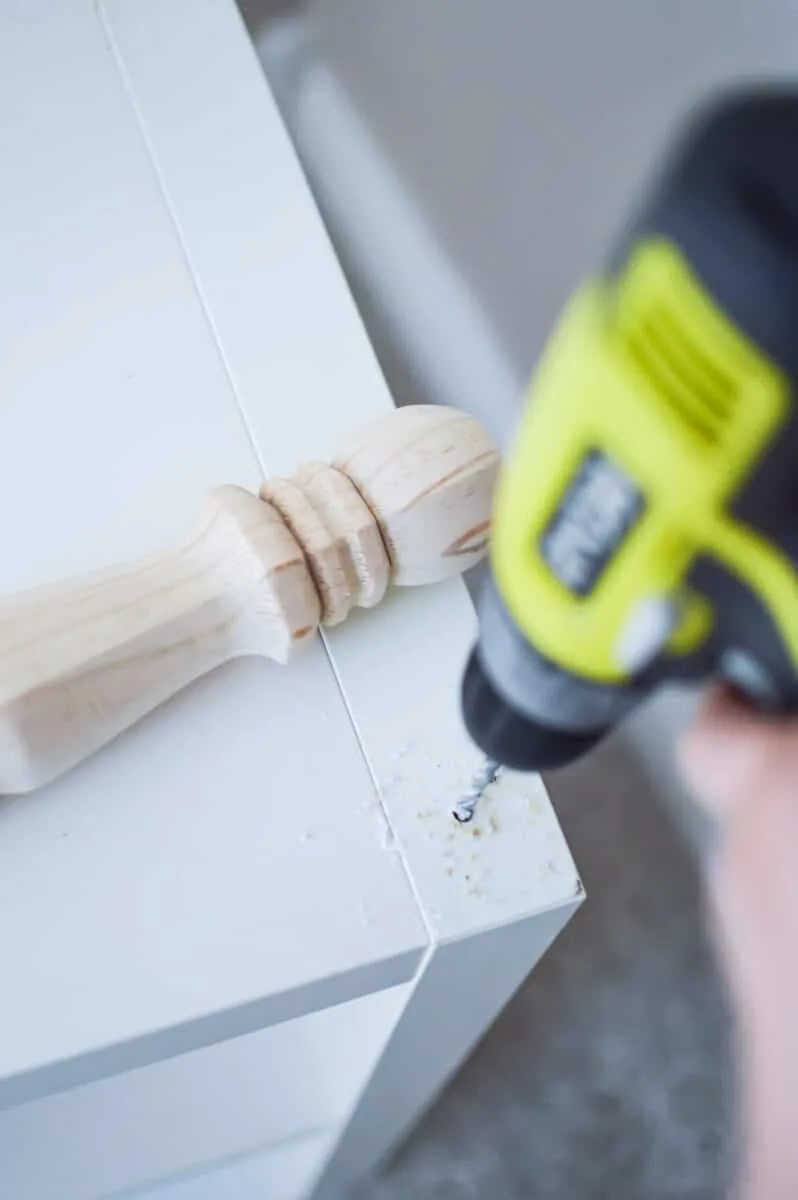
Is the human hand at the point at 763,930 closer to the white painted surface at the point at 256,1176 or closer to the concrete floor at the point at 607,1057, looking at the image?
the white painted surface at the point at 256,1176

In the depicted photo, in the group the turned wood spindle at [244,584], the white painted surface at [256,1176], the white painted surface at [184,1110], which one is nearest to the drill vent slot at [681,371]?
the turned wood spindle at [244,584]

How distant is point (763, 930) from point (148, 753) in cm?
23

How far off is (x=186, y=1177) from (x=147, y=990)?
0.35 metres

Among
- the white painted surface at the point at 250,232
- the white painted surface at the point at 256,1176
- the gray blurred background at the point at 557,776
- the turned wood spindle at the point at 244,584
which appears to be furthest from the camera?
the gray blurred background at the point at 557,776

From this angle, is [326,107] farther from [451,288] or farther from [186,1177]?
[186,1177]

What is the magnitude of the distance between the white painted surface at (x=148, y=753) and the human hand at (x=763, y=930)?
159 millimetres

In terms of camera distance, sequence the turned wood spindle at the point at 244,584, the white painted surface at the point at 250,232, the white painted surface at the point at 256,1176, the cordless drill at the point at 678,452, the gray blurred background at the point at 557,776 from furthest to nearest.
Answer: the gray blurred background at the point at 557,776 < the white painted surface at the point at 256,1176 < the white painted surface at the point at 250,232 < the turned wood spindle at the point at 244,584 < the cordless drill at the point at 678,452

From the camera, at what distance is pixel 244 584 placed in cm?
41

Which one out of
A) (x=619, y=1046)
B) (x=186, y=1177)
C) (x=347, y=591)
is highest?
(x=347, y=591)

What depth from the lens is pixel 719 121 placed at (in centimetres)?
22

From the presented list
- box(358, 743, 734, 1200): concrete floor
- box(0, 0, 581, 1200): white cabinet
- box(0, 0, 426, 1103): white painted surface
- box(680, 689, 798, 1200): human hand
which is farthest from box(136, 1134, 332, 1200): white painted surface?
box(680, 689, 798, 1200): human hand

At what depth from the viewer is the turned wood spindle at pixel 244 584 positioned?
0.39 meters

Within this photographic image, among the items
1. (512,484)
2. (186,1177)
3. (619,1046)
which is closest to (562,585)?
(512,484)

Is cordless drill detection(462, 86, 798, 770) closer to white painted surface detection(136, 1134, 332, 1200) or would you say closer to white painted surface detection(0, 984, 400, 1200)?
white painted surface detection(0, 984, 400, 1200)
